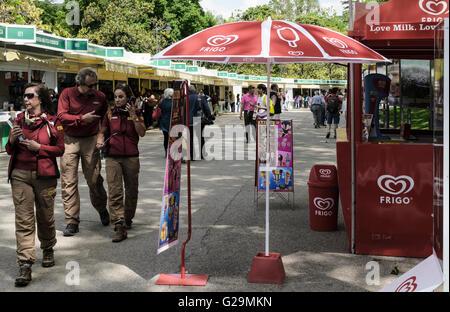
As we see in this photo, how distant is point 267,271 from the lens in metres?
4.63

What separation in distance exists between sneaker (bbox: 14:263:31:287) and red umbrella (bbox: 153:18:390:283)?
6.64 ft

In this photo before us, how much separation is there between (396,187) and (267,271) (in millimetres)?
1598

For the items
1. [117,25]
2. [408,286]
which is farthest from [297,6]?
[408,286]

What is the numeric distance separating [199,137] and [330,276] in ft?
33.6

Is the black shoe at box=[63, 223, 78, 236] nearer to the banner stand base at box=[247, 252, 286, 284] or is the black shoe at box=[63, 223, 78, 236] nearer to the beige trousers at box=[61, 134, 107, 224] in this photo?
the beige trousers at box=[61, 134, 107, 224]

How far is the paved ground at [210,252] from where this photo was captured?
4.64 meters

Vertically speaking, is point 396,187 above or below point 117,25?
below

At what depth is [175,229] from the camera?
4863 millimetres

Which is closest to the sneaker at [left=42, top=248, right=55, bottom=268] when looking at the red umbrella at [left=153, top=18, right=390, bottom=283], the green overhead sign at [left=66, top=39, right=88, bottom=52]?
the red umbrella at [left=153, top=18, right=390, bottom=283]

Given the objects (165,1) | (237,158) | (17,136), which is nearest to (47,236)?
(17,136)

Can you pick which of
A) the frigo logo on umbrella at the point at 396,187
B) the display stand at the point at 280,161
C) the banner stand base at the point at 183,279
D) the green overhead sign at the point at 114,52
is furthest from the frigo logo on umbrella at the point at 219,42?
the green overhead sign at the point at 114,52

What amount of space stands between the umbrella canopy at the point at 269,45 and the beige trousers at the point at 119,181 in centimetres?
196

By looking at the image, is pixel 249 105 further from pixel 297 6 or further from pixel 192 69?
pixel 297 6
